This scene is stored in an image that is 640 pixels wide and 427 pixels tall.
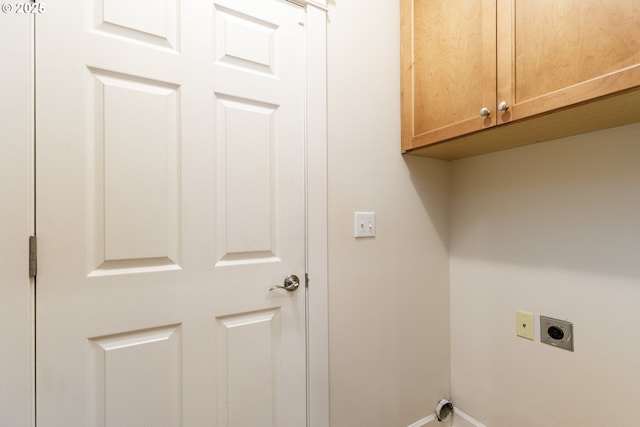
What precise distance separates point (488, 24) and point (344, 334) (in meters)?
1.30

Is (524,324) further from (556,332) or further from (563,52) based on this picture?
(563,52)

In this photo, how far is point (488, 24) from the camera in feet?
3.32

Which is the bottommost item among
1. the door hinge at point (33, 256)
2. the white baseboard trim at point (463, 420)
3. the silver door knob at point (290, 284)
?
the white baseboard trim at point (463, 420)

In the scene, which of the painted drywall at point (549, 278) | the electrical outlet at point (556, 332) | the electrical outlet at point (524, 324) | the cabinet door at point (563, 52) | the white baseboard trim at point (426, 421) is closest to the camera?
the cabinet door at point (563, 52)

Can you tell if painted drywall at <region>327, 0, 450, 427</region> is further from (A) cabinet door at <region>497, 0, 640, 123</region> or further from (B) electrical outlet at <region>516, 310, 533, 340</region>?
(A) cabinet door at <region>497, 0, 640, 123</region>

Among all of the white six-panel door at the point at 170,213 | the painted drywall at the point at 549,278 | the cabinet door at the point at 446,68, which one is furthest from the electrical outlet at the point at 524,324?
the white six-panel door at the point at 170,213

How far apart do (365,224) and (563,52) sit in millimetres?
855

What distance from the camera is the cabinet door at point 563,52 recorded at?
0.74m

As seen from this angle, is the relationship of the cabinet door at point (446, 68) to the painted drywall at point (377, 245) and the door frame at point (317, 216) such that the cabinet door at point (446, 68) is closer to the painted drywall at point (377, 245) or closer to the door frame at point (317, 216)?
the painted drywall at point (377, 245)

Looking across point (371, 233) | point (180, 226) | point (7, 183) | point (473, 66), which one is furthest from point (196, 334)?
point (473, 66)

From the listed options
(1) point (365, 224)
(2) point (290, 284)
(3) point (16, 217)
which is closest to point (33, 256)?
(3) point (16, 217)

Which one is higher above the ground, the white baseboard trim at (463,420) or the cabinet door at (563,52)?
the cabinet door at (563,52)

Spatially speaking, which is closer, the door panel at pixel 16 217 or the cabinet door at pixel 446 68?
the door panel at pixel 16 217

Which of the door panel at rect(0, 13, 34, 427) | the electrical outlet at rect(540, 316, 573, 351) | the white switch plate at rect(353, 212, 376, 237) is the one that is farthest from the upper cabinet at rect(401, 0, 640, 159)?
the door panel at rect(0, 13, 34, 427)
